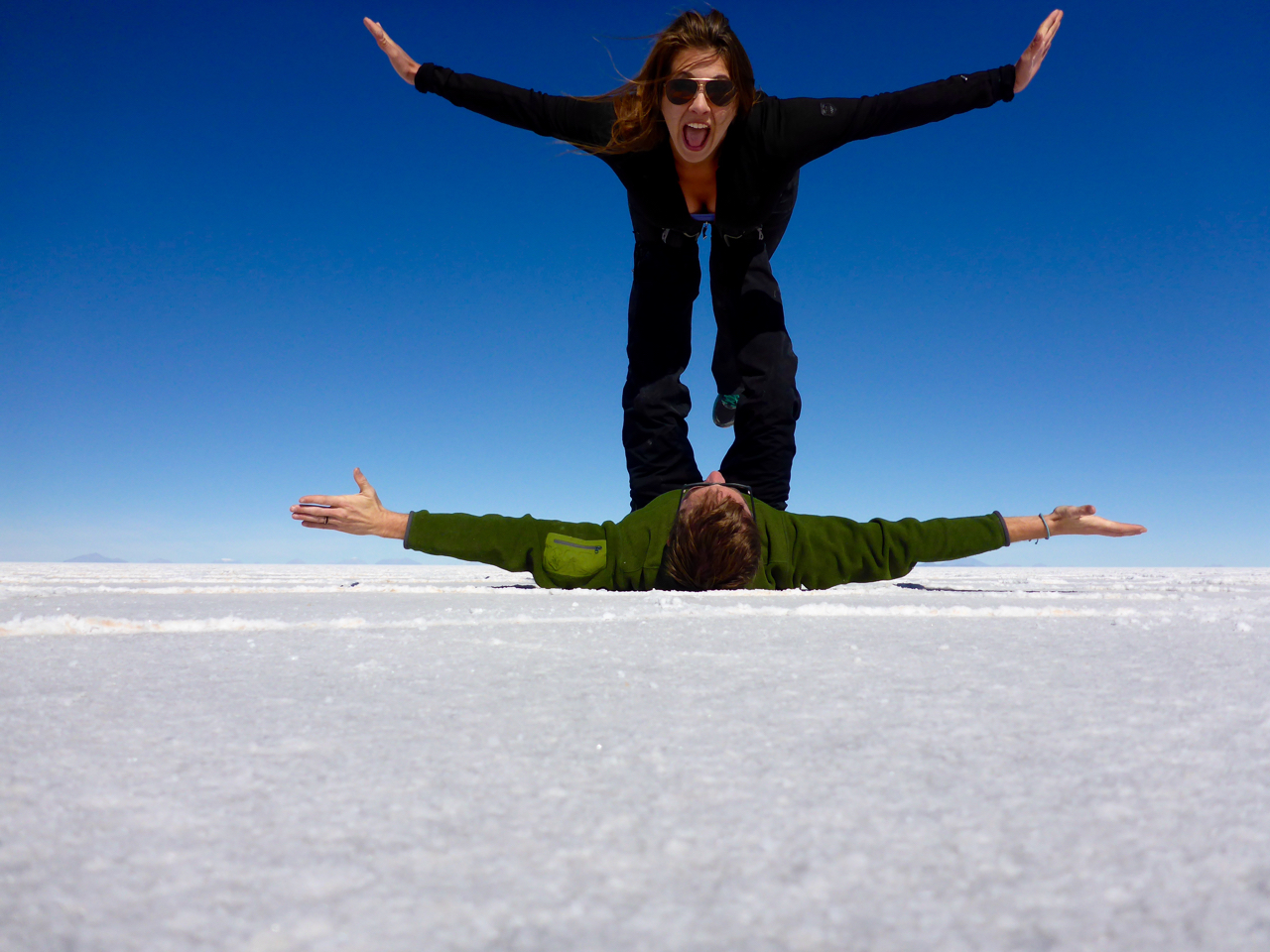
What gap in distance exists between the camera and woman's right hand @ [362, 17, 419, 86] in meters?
2.58

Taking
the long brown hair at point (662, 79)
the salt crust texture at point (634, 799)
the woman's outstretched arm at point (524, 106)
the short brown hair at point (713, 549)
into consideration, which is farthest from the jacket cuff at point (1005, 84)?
the salt crust texture at point (634, 799)

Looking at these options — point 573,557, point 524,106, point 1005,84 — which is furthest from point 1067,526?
point 524,106

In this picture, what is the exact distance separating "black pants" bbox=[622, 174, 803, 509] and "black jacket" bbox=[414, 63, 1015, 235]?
365 mm

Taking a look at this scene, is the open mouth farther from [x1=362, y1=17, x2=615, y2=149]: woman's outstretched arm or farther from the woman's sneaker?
the woman's sneaker

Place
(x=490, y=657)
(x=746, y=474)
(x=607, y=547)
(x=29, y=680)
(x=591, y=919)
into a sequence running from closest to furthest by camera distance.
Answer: (x=591, y=919) → (x=29, y=680) → (x=490, y=657) → (x=607, y=547) → (x=746, y=474)

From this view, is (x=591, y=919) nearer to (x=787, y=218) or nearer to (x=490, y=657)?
(x=490, y=657)

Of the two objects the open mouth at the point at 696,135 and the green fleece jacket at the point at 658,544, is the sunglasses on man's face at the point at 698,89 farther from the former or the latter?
the green fleece jacket at the point at 658,544

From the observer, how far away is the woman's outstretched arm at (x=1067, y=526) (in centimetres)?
243

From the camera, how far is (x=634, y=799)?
0.48m

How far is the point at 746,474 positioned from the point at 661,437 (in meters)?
0.42

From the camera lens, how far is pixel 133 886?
373 millimetres

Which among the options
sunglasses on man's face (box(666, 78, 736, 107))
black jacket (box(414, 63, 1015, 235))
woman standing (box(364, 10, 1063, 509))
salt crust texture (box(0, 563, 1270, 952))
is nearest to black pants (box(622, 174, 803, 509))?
woman standing (box(364, 10, 1063, 509))

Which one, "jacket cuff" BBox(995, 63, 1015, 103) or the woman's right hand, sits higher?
the woman's right hand

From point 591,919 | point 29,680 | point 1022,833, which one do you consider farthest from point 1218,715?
point 29,680
